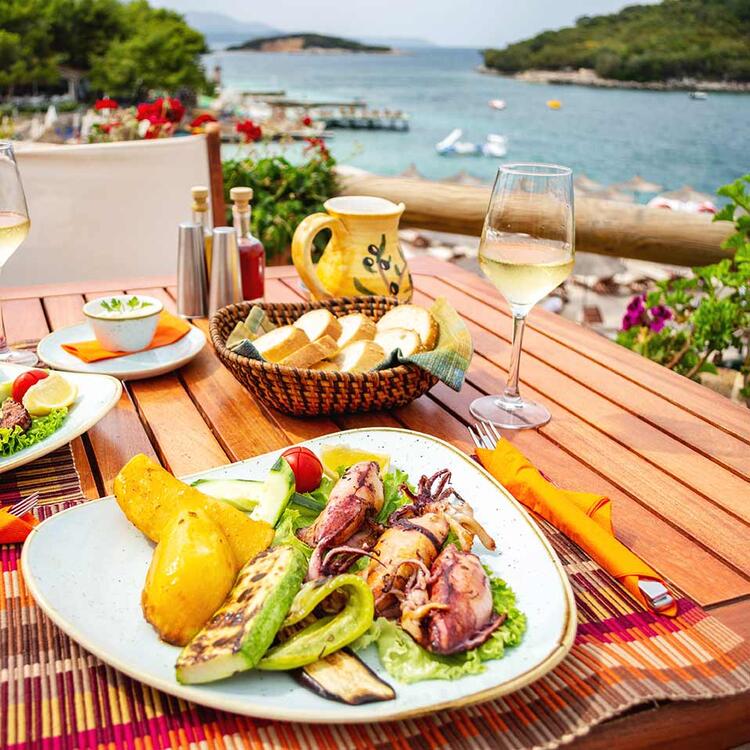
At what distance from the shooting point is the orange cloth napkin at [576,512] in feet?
2.69

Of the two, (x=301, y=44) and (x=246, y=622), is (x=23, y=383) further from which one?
(x=301, y=44)

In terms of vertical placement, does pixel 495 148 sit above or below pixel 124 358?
below

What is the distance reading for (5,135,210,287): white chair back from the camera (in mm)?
2568

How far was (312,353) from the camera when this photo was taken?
124cm

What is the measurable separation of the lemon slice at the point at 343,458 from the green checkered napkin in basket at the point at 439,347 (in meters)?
0.22

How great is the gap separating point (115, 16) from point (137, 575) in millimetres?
61625

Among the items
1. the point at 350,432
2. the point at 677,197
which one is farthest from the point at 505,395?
the point at 677,197

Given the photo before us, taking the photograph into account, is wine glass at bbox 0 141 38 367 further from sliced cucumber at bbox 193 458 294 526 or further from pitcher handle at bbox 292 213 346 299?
sliced cucumber at bbox 193 458 294 526

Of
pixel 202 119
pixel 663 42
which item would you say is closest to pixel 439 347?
pixel 202 119

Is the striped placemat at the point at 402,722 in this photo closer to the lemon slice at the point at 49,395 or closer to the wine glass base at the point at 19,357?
the lemon slice at the point at 49,395

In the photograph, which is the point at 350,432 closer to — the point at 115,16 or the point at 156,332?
the point at 156,332

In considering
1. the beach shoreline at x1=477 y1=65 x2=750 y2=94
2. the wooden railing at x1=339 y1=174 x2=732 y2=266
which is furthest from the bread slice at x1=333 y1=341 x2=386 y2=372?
the beach shoreline at x1=477 y1=65 x2=750 y2=94

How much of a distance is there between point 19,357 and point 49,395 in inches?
13.4

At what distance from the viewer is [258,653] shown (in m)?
0.59
